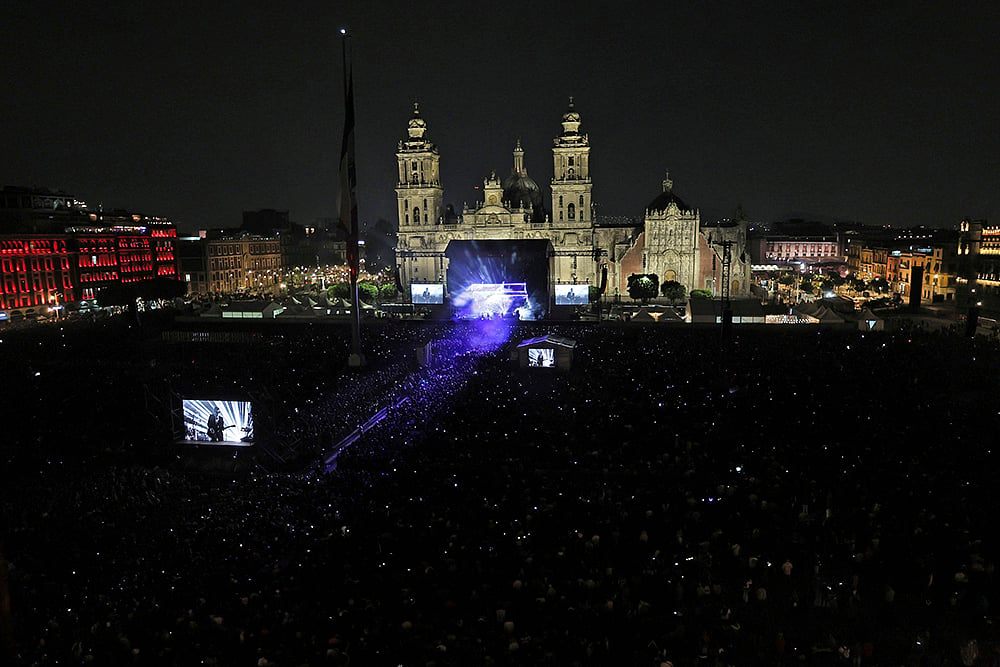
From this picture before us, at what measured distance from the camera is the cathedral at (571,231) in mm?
65875

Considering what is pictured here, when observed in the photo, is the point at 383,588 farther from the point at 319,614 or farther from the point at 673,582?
the point at 673,582

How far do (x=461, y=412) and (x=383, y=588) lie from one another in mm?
7731

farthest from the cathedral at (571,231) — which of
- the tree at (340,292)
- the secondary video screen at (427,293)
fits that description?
the secondary video screen at (427,293)

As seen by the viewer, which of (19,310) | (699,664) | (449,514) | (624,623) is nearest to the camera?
(699,664)

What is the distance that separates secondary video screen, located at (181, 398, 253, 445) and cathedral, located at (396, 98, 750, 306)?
153 ft

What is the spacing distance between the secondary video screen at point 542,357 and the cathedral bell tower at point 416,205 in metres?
51.1

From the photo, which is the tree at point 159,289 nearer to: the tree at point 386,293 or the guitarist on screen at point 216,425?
the tree at point 386,293

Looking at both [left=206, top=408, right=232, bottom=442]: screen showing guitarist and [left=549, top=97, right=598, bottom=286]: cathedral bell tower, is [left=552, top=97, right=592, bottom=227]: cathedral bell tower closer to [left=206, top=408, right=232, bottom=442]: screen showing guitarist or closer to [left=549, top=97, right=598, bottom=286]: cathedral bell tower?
[left=549, top=97, right=598, bottom=286]: cathedral bell tower

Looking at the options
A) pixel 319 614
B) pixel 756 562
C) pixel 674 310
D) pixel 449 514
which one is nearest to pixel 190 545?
pixel 319 614

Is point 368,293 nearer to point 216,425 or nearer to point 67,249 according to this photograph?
point 67,249

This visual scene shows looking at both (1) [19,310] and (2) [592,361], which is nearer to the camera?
(2) [592,361]

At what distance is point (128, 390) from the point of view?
20875 mm

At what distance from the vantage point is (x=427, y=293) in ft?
144

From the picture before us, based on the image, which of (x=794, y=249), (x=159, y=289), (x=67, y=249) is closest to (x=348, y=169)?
(x=159, y=289)
